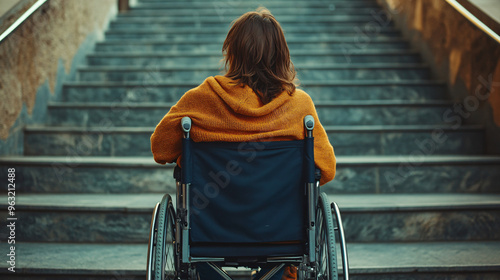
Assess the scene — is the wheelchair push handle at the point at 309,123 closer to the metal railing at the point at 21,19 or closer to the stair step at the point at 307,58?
the metal railing at the point at 21,19

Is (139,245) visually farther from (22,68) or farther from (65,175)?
(22,68)

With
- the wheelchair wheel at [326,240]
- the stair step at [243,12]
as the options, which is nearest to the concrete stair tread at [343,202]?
the wheelchair wheel at [326,240]

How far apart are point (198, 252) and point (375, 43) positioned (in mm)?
3134

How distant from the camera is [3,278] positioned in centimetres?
182

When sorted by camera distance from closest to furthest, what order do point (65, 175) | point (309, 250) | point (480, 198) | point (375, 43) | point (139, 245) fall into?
1. point (309, 250)
2. point (139, 245)
3. point (480, 198)
4. point (65, 175)
5. point (375, 43)

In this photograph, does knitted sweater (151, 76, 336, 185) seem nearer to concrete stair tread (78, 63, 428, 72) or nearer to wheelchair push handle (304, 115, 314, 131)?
wheelchair push handle (304, 115, 314, 131)

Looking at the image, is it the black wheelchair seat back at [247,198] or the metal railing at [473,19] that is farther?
the metal railing at [473,19]

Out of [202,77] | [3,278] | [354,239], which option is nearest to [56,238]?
[3,278]

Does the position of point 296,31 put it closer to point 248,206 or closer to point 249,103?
point 249,103

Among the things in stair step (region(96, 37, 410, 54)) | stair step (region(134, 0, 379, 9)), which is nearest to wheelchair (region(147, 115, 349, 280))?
stair step (region(96, 37, 410, 54))

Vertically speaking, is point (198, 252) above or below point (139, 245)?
above

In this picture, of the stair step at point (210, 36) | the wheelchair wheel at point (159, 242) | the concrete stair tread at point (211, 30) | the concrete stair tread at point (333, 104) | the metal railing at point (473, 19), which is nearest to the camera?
the wheelchair wheel at point (159, 242)

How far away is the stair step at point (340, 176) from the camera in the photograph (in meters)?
2.49

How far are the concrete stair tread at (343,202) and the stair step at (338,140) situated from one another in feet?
1.41
